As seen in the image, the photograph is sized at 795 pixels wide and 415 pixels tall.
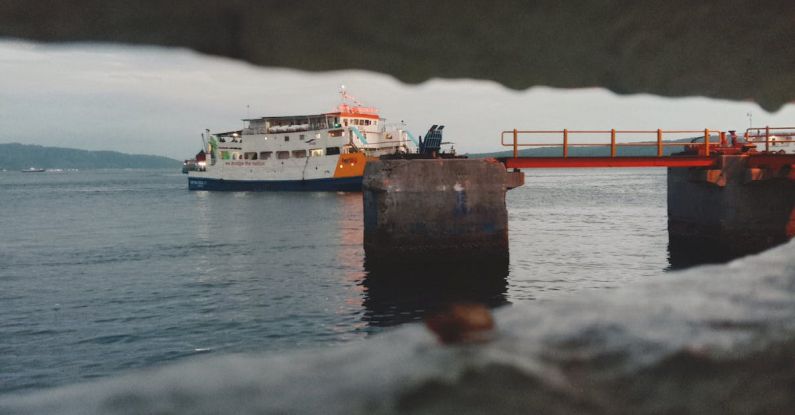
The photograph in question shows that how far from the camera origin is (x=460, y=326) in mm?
1447

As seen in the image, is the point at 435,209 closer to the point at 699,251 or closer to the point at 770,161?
the point at 699,251

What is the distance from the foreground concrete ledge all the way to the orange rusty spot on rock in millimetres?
21

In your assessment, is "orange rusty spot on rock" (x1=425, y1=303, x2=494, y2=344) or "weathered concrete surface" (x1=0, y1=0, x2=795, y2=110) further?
"orange rusty spot on rock" (x1=425, y1=303, x2=494, y2=344)

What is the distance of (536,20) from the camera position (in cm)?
175

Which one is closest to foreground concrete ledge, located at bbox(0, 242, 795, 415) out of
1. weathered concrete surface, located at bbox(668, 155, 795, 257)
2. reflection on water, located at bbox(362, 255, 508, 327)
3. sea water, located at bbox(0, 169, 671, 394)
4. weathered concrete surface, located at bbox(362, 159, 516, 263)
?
sea water, located at bbox(0, 169, 671, 394)

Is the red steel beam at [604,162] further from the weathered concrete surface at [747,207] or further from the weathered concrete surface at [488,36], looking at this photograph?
the weathered concrete surface at [488,36]

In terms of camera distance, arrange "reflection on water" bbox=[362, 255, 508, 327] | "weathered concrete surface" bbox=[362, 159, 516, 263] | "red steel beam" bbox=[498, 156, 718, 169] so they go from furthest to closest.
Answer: "red steel beam" bbox=[498, 156, 718, 169] < "weathered concrete surface" bbox=[362, 159, 516, 263] < "reflection on water" bbox=[362, 255, 508, 327]

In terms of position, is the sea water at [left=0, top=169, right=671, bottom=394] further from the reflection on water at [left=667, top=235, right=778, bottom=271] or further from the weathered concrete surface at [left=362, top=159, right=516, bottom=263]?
the weathered concrete surface at [left=362, top=159, right=516, bottom=263]

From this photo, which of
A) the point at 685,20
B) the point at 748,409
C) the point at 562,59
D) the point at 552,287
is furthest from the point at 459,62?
the point at 552,287

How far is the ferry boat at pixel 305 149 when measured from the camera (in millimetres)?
59906

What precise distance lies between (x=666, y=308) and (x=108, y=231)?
126 ft

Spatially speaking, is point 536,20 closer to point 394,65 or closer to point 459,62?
point 459,62

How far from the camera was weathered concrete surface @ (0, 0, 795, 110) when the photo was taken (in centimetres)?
131

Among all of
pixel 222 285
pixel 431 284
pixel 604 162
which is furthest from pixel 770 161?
pixel 222 285
